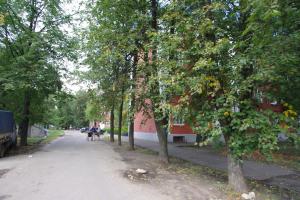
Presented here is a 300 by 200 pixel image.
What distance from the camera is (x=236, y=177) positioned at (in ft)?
31.0

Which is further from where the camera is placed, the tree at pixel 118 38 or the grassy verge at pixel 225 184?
the tree at pixel 118 38

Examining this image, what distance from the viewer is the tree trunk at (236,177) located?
9.31 m

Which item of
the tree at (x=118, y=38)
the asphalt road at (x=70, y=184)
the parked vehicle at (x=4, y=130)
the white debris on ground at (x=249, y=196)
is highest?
the tree at (x=118, y=38)

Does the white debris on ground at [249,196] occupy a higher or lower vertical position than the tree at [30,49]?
lower

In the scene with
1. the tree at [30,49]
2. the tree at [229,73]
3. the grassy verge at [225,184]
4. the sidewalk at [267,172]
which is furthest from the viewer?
the tree at [30,49]

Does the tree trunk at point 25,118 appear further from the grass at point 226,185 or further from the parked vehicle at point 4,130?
the grass at point 226,185

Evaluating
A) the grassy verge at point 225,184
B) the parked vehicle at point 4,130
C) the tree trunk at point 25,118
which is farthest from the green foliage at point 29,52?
the grassy verge at point 225,184

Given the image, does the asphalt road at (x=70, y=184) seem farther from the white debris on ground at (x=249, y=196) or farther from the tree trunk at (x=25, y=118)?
the tree trunk at (x=25, y=118)

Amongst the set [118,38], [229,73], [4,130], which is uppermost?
[118,38]

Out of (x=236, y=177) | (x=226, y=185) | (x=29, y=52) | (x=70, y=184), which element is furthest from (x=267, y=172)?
(x=29, y=52)

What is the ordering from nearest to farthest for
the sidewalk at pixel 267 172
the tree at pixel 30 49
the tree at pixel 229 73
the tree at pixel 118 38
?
the tree at pixel 229 73 < the sidewalk at pixel 267 172 < the tree at pixel 118 38 < the tree at pixel 30 49

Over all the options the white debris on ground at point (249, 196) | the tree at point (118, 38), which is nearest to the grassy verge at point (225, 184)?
the white debris on ground at point (249, 196)

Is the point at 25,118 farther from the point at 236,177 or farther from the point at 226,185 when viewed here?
the point at 236,177

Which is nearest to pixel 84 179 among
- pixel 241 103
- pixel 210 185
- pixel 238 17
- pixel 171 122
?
pixel 171 122
